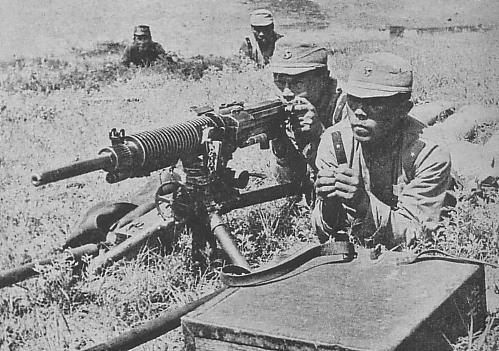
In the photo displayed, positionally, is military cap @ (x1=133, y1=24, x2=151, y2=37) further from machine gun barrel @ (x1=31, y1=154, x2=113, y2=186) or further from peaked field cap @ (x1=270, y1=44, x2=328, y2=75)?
machine gun barrel @ (x1=31, y1=154, x2=113, y2=186)

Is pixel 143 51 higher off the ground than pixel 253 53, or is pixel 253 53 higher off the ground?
pixel 143 51

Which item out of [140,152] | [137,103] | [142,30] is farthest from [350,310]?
[142,30]

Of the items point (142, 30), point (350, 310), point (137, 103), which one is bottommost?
point (137, 103)

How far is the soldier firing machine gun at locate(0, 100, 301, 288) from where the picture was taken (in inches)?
135

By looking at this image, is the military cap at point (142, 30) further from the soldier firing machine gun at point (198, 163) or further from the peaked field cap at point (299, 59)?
the soldier firing machine gun at point (198, 163)

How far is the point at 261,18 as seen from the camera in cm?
776

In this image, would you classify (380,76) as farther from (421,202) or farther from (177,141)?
(177,141)

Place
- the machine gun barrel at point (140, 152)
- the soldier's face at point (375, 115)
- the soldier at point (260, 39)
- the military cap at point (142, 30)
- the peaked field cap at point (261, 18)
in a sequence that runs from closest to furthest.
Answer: the machine gun barrel at point (140, 152)
the soldier's face at point (375, 115)
the peaked field cap at point (261, 18)
the soldier at point (260, 39)
the military cap at point (142, 30)

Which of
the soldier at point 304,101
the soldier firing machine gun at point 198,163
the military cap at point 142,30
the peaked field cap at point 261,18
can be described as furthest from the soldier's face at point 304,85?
the military cap at point 142,30

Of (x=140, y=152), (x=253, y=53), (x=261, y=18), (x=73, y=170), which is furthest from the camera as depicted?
(x=253, y=53)

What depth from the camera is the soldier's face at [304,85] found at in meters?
4.74

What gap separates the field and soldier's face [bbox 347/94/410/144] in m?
0.56

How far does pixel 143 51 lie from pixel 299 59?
4681 millimetres

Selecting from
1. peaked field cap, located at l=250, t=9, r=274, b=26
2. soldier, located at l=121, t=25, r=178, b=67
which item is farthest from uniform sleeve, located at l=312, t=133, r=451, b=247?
soldier, located at l=121, t=25, r=178, b=67
